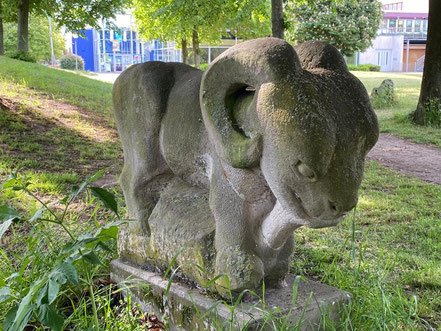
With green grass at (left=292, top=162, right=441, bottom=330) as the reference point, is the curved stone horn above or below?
above

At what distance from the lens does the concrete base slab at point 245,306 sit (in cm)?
206

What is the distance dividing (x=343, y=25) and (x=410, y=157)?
828 inches

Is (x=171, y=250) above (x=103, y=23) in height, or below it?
below

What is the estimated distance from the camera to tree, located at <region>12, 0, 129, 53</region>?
45.6ft

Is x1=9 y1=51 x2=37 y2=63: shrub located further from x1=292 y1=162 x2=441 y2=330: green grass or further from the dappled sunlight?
x1=292 y1=162 x2=441 y2=330: green grass

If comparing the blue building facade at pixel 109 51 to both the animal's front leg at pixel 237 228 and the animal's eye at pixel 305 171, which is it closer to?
the animal's front leg at pixel 237 228

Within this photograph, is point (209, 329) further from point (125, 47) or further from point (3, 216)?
point (125, 47)

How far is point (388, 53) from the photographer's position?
152 ft

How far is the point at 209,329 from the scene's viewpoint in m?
2.18

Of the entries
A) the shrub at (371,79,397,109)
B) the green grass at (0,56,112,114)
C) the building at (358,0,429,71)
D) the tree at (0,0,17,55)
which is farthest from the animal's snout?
the building at (358,0,429,71)

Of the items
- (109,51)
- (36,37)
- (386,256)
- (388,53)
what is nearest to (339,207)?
(386,256)

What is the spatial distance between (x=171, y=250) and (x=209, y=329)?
498mm

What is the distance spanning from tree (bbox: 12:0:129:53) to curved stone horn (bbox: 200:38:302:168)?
12.5m

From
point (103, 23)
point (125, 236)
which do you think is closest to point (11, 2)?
point (103, 23)
